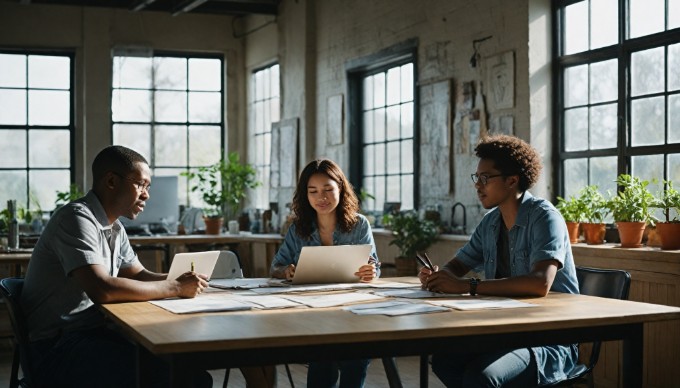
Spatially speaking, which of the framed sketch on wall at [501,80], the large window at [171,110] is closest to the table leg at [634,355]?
the framed sketch on wall at [501,80]

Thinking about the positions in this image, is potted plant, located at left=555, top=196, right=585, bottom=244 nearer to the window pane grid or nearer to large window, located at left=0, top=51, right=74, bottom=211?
the window pane grid

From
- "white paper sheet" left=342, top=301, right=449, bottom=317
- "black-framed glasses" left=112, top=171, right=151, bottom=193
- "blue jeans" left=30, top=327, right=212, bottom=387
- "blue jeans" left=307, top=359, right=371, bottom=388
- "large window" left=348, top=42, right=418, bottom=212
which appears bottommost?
"blue jeans" left=307, top=359, right=371, bottom=388

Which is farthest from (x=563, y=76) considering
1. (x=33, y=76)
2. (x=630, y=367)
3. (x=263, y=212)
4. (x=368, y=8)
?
(x=33, y=76)

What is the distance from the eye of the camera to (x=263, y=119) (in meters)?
11.3

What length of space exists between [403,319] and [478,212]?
424 cm

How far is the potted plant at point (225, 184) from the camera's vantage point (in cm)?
1069

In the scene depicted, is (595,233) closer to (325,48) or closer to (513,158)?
(513,158)

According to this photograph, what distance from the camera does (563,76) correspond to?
21.4 ft

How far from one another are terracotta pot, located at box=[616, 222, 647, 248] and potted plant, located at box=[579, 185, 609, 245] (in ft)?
0.80

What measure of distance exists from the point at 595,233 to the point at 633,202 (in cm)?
37

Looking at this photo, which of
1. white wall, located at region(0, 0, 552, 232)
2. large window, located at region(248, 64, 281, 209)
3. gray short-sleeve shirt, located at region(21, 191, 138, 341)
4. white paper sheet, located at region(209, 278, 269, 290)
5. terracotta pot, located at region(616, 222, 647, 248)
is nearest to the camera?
gray short-sleeve shirt, located at region(21, 191, 138, 341)

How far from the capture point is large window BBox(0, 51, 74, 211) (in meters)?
10.7

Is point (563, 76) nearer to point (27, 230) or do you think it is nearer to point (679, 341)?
point (679, 341)

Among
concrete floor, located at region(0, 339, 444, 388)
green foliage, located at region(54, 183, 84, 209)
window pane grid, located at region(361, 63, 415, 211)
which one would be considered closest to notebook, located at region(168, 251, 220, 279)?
concrete floor, located at region(0, 339, 444, 388)
